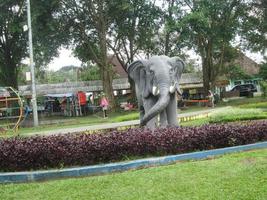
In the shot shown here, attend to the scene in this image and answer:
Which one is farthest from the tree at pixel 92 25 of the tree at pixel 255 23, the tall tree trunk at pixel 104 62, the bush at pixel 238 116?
the bush at pixel 238 116

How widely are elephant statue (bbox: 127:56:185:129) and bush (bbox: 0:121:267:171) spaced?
1477mm

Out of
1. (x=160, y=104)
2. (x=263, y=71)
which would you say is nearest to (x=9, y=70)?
(x=263, y=71)

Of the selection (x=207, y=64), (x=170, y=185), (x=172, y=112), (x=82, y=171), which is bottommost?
(x=170, y=185)

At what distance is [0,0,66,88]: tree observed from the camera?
31953mm

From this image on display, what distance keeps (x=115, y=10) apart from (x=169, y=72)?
23071 mm

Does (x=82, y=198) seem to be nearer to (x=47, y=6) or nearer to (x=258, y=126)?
(x=258, y=126)

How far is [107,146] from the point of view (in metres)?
8.70

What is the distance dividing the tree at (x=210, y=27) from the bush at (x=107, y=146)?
2188 centimetres

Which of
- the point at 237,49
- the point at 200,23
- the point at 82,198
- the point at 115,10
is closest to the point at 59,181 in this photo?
the point at 82,198

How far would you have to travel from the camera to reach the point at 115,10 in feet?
111

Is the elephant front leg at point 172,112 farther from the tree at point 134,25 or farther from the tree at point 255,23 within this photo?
the tree at point 255,23

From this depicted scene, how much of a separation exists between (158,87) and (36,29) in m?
22.0

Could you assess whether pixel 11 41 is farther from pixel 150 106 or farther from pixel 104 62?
pixel 150 106

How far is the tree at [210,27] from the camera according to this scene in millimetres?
31438
